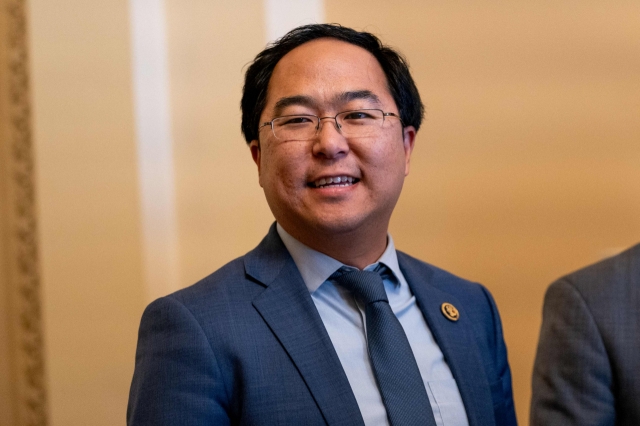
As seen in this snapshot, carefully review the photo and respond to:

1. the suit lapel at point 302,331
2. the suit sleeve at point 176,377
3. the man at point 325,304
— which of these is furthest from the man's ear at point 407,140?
the suit sleeve at point 176,377

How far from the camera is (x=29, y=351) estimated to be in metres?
2.25

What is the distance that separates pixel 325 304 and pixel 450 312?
337 millimetres

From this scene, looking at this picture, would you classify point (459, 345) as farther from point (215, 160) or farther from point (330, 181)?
point (215, 160)

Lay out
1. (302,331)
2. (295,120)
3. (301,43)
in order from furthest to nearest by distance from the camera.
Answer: (301,43), (295,120), (302,331)

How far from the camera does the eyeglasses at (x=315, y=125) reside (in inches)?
61.4

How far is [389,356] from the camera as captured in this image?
148cm

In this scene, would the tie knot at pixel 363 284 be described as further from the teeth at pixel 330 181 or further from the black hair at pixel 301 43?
the black hair at pixel 301 43

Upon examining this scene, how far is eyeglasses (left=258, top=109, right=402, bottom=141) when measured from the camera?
1.56 metres

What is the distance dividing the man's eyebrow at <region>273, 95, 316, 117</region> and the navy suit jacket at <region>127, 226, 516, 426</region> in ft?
1.06

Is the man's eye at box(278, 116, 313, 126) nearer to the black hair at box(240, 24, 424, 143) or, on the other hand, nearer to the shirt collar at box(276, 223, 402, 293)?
the black hair at box(240, 24, 424, 143)

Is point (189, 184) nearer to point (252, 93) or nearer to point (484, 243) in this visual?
point (252, 93)

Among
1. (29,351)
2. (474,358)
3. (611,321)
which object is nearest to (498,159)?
(474,358)

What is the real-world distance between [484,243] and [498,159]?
0.30m

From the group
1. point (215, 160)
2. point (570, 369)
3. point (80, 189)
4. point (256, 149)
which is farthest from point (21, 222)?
point (570, 369)
